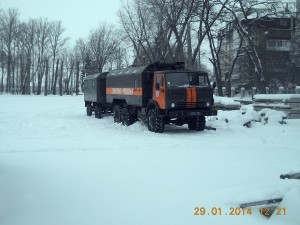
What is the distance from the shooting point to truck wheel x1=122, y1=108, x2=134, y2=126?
19.1 meters

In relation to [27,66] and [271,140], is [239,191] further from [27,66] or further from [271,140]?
[27,66]

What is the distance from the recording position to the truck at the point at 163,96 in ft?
52.0

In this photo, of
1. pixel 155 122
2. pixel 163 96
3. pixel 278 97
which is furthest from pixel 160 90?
pixel 278 97

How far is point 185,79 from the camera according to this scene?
1628cm

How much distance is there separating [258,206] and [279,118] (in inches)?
506

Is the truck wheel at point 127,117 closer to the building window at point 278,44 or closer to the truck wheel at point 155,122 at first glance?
the truck wheel at point 155,122

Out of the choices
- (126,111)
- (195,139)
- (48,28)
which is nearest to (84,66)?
(48,28)

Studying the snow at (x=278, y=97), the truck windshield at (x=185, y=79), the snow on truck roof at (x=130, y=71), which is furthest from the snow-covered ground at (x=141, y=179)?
the snow at (x=278, y=97)

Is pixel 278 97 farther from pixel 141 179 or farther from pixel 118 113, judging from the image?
pixel 141 179

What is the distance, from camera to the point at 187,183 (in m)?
7.52

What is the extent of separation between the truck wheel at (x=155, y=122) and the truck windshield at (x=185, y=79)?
1462 mm

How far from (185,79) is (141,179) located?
29.8ft
